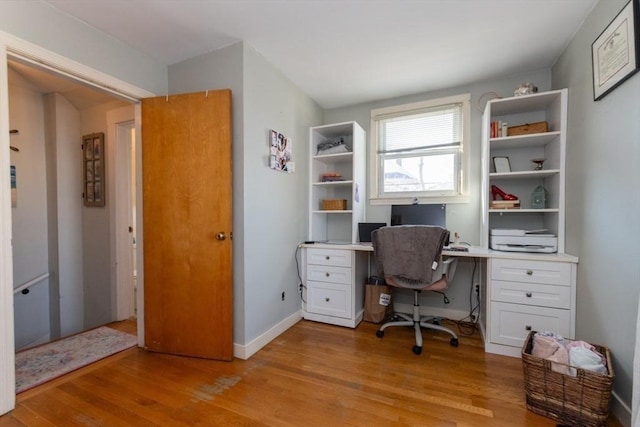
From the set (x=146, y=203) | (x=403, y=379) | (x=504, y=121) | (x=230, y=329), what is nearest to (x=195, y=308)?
(x=230, y=329)

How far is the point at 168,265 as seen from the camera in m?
2.19

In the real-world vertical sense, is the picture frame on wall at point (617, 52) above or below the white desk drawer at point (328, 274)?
above

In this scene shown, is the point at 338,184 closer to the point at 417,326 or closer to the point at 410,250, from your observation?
the point at 410,250

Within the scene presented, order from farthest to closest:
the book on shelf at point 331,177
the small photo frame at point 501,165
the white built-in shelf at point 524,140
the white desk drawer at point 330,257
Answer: the book on shelf at point 331,177 → the white desk drawer at point 330,257 → the small photo frame at point 501,165 → the white built-in shelf at point 524,140

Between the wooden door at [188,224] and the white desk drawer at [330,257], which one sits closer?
the wooden door at [188,224]

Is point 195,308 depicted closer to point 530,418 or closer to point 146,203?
point 146,203

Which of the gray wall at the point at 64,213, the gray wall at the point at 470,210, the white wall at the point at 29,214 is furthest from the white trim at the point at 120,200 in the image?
the gray wall at the point at 470,210

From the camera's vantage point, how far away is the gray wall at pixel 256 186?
2.12 m

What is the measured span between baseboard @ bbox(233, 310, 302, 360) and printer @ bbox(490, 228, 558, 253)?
1964mm

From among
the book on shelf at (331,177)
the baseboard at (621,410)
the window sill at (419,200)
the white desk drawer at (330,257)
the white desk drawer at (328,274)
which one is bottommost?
the baseboard at (621,410)

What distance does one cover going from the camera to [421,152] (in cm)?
302

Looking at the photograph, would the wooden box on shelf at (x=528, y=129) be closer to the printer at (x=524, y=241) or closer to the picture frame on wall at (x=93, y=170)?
the printer at (x=524, y=241)

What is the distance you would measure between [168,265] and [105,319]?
1.66 meters

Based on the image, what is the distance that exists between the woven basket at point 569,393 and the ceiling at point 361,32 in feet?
7.07
